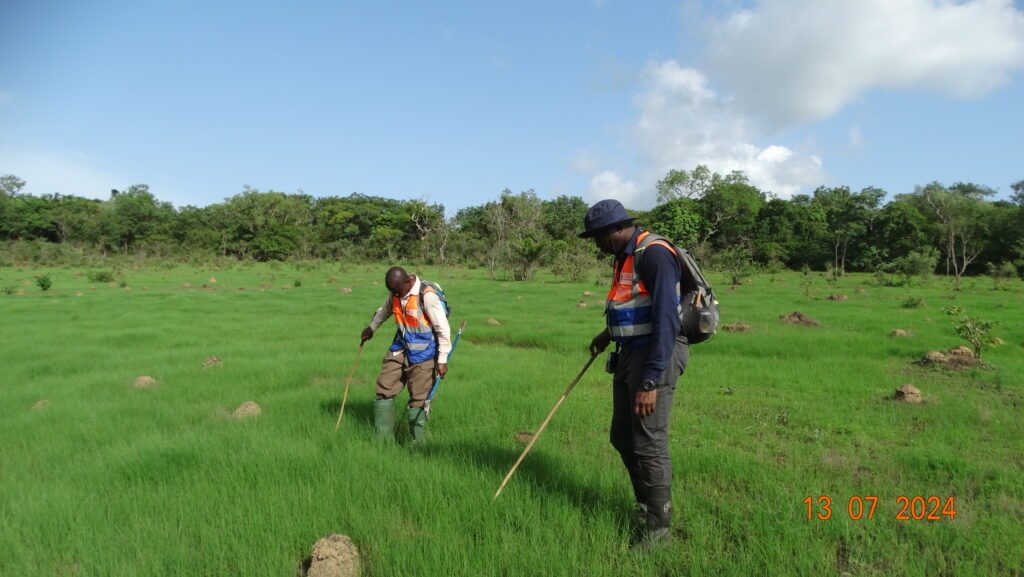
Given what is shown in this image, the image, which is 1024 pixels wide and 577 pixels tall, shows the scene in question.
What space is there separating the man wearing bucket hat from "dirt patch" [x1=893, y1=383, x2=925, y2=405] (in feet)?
15.7

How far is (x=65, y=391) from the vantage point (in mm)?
7586

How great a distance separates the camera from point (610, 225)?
3424 mm

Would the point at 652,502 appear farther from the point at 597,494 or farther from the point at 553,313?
the point at 553,313

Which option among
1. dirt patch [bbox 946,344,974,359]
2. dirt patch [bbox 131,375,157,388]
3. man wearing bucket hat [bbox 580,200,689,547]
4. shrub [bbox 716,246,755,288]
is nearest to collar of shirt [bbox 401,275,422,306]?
man wearing bucket hat [bbox 580,200,689,547]

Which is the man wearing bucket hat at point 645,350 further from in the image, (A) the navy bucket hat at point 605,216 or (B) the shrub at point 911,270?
(B) the shrub at point 911,270

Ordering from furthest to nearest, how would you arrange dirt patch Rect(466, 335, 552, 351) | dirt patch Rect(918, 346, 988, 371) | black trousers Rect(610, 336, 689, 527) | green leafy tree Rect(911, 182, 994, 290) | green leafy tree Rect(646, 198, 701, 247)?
green leafy tree Rect(646, 198, 701, 247), green leafy tree Rect(911, 182, 994, 290), dirt patch Rect(466, 335, 552, 351), dirt patch Rect(918, 346, 988, 371), black trousers Rect(610, 336, 689, 527)

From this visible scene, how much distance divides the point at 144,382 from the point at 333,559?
6.40 m

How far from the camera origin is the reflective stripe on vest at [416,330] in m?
5.35

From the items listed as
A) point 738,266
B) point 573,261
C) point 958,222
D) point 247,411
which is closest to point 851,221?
point 958,222

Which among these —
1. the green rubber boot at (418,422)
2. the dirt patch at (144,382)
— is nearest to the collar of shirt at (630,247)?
the green rubber boot at (418,422)

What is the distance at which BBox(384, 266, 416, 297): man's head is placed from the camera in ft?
17.3

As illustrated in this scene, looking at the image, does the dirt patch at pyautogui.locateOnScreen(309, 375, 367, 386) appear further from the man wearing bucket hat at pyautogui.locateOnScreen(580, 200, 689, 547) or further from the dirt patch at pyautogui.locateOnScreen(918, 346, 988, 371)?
the dirt patch at pyautogui.locateOnScreen(918, 346, 988, 371)

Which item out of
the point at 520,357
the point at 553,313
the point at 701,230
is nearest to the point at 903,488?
the point at 520,357

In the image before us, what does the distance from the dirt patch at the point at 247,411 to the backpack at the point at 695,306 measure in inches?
196
